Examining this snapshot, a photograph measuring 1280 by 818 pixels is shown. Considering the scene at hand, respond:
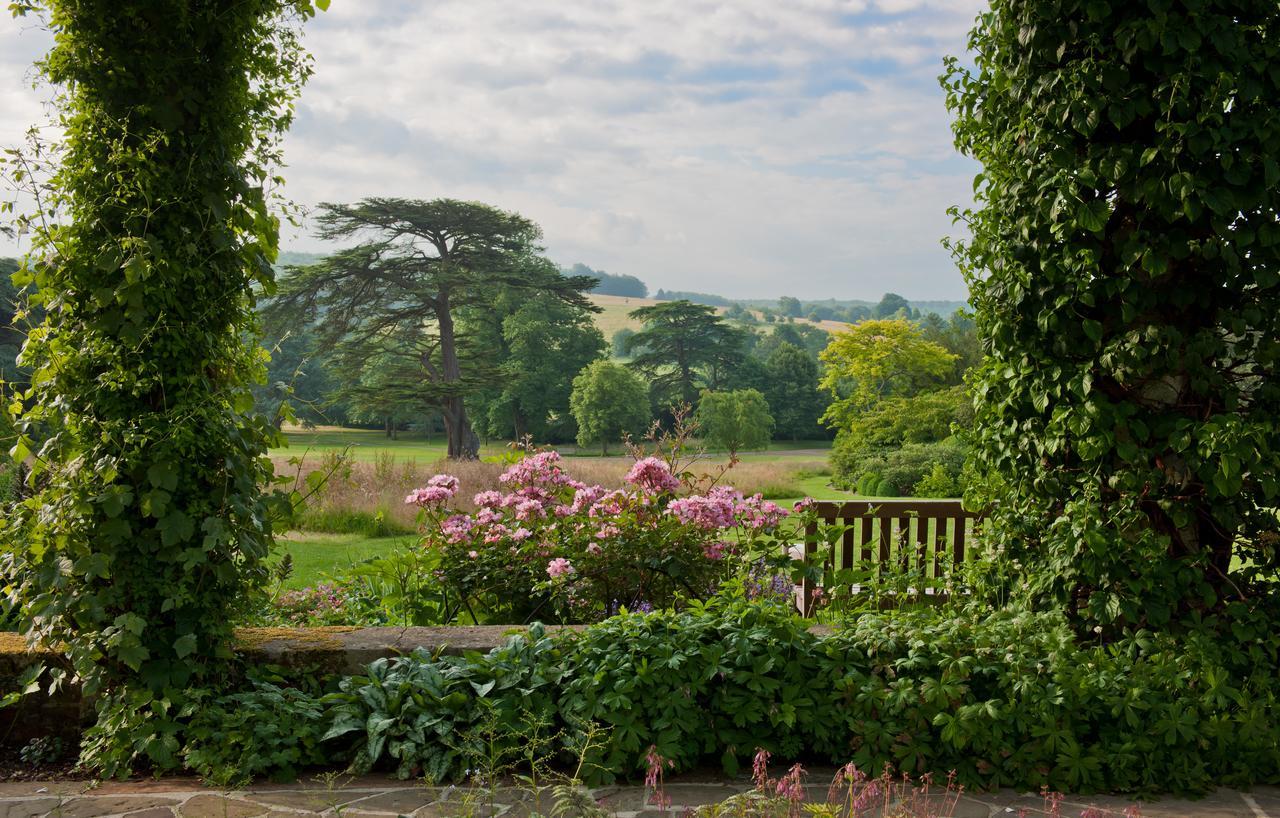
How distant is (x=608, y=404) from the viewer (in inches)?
1229

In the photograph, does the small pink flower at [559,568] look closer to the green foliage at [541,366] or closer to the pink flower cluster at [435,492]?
the pink flower cluster at [435,492]

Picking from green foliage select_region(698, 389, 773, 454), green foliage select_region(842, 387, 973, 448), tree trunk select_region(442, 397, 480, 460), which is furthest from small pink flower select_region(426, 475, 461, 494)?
tree trunk select_region(442, 397, 480, 460)

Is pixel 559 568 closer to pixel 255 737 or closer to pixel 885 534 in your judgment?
pixel 255 737

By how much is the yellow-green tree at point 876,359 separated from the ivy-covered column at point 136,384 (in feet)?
68.1

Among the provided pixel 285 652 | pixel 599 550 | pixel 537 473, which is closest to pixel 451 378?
pixel 537 473

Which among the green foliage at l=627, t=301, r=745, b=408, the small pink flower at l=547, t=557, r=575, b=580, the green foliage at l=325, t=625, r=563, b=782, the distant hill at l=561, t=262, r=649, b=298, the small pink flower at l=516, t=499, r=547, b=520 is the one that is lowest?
the green foliage at l=325, t=625, r=563, b=782

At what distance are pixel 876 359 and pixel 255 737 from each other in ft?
71.9

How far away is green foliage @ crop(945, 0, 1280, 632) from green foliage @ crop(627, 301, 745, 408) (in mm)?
34106

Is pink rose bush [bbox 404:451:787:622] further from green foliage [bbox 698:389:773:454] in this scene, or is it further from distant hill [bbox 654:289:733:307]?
distant hill [bbox 654:289:733:307]

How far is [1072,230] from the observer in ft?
10.6

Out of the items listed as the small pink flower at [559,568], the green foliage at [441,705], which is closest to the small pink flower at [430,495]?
the small pink flower at [559,568]

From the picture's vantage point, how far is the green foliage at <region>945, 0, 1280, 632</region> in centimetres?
303

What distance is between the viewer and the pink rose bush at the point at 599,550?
4.32m

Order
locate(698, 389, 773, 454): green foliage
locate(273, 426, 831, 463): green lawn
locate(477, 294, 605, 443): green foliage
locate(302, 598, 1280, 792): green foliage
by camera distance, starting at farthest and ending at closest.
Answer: locate(477, 294, 605, 443): green foliage → locate(273, 426, 831, 463): green lawn → locate(698, 389, 773, 454): green foliage → locate(302, 598, 1280, 792): green foliage
